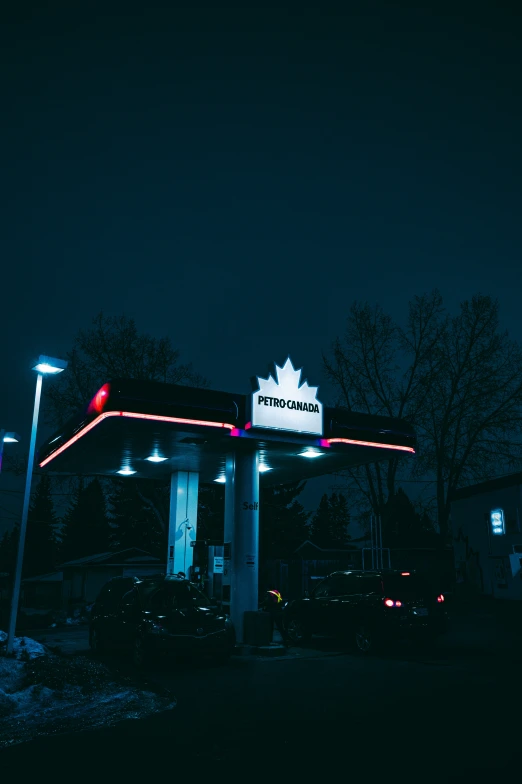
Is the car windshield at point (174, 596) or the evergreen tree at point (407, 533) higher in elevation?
the evergreen tree at point (407, 533)

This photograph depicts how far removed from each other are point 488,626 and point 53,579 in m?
50.7

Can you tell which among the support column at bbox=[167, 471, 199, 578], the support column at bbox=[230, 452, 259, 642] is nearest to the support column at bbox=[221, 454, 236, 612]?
the support column at bbox=[230, 452, 259, 642]

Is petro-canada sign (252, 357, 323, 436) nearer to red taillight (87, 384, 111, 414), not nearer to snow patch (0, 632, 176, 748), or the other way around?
red taillight (87, 384, 111, 414)

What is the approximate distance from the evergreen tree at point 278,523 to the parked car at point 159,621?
36.3 m

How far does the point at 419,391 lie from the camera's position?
33.1 meters

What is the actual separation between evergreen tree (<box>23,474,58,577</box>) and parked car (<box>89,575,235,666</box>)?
71.0m

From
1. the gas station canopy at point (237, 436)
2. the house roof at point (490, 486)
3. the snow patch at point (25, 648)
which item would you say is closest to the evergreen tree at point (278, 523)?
the house roof at point (490, 486)

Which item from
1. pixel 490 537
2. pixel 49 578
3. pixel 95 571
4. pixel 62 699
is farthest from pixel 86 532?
pixel 62 699

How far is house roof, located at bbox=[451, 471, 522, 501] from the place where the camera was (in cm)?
3244

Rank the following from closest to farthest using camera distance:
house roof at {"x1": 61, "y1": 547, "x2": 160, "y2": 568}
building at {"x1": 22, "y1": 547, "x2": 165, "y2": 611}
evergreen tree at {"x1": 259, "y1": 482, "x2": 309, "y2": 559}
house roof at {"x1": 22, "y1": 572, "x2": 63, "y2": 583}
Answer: building at {"x1": 22, "y1": 547, "x2": 165, "y2": 611} → house roof at {"x1": 61, "y1": 547, "x2": 160, "y2": 568} → evergreen tree at {"x1": 259, "y1": 482, "x2": 309, "y2": 559} → house roof at {"x1": 22, "y1": 572, "x2": 63, "y2": 583}

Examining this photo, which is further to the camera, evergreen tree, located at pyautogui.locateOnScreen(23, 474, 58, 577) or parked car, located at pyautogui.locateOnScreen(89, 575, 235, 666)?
evergreen tree, located at pyautogui.locateOnScreen(23, 474, 58, 577)

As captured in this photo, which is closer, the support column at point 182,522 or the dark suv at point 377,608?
the dark suv at point 377,608

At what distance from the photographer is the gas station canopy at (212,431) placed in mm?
14148

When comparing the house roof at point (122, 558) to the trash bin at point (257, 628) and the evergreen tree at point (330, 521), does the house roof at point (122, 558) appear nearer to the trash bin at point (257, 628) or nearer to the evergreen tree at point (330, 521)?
the trash bin at point (257, 628)
